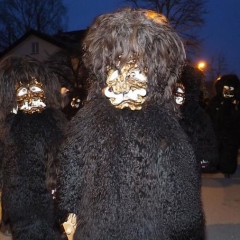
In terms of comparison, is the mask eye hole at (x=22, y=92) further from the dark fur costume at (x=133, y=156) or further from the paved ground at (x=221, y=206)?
the paved ground at (x=221, y=206)

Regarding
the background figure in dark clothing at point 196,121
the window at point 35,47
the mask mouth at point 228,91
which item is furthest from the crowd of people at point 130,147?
the window at point 35,47

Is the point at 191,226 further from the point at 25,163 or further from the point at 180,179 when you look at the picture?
the point at 25,163

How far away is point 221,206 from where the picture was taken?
8.89 metres

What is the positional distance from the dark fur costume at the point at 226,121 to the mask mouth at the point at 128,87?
25.6 feet

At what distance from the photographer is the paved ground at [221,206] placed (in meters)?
7.31

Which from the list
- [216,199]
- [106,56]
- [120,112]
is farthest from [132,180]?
[216,199]

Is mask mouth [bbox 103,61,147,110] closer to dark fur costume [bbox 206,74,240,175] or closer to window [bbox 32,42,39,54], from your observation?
dark fur costume [bbox 206,74,240,175]

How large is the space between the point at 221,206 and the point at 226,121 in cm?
248

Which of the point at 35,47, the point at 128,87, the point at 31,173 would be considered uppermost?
the point at 35,47

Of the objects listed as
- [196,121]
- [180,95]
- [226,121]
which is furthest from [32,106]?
[226,121]

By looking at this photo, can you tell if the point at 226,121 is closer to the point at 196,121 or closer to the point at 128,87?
the point at 196,121

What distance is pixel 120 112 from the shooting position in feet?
10.3

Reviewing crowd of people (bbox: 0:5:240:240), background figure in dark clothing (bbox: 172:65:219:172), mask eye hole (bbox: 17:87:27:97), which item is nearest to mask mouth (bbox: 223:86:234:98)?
background figure in dark clothing (bbox: 172:65:219:172)

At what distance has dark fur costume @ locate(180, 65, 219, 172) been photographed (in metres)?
6.65
